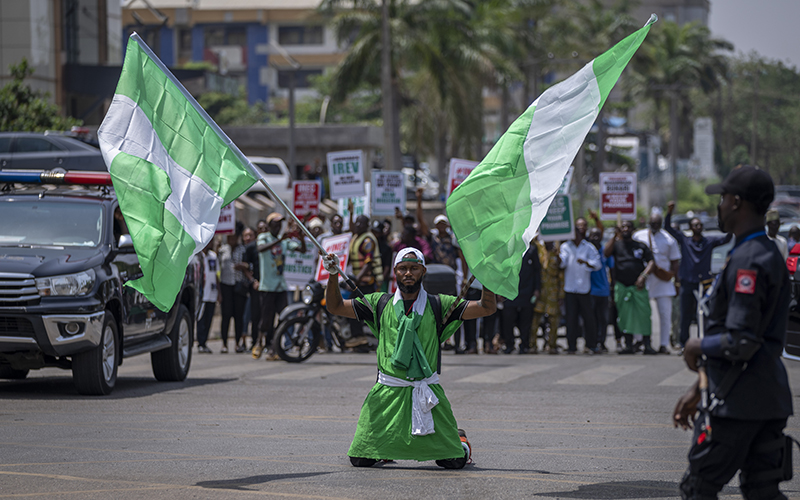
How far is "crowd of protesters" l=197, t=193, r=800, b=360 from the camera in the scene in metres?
16.4

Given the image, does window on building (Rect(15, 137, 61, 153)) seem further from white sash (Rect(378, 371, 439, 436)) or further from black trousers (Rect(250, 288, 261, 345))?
white sash (Rect(378, 371, 439, 436))

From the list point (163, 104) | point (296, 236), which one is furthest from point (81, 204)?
point (296, 236)

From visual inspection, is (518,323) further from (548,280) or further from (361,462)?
(361,462)

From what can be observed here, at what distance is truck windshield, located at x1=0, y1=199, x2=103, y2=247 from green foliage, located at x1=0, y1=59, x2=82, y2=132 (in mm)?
12102

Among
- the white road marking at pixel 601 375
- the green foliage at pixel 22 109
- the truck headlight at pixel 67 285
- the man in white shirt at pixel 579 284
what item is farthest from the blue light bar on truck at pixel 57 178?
the green foliage at pixel 22 109

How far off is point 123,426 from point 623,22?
57896mm

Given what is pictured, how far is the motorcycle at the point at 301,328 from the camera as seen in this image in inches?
591

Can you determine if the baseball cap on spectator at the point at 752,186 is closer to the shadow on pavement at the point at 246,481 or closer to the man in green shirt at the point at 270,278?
the shadow on pavement at the point at 246,481

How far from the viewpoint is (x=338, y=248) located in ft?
54.9

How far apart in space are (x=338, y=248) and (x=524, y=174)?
31.7ft

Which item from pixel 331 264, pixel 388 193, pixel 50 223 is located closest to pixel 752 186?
pixel 331 264

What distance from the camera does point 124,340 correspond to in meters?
11.3

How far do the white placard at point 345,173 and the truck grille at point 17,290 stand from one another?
9.45 m

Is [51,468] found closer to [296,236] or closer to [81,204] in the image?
[81,204]
